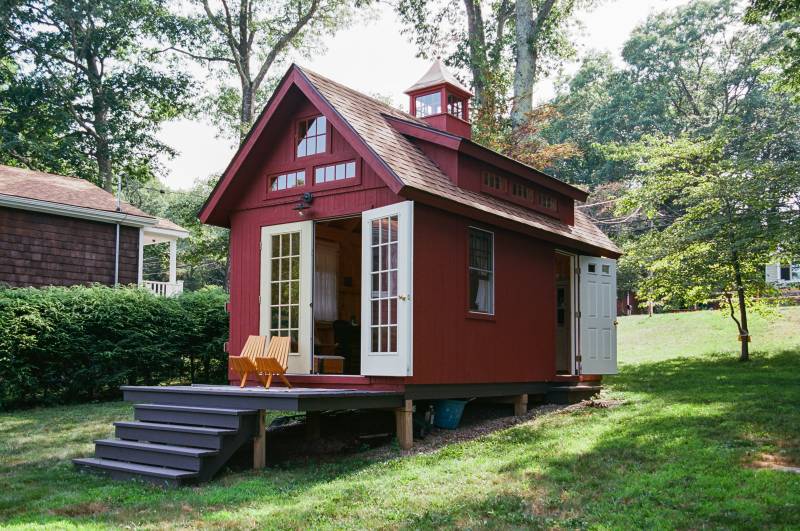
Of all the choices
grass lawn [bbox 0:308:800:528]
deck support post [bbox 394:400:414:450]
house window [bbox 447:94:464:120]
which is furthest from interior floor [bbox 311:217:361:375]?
grass lawn [bbox 0:308:800:528]

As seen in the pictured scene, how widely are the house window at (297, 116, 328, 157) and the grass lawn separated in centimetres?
436

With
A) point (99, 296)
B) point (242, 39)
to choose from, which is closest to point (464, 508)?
point (99, 296)

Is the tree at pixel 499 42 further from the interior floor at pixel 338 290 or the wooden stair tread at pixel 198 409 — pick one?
the wooden stair tread at pixel 198 409

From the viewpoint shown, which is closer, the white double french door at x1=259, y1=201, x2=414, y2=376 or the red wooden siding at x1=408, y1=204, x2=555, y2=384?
the white double french door at x1=259, y1=201, x2=414, y2=376

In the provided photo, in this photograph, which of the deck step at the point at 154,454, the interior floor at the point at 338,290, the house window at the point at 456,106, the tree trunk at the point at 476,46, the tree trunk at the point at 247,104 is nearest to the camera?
the deck step at the point at 154,454

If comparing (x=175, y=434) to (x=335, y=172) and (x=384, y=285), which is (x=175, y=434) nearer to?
(x=384, y=285)

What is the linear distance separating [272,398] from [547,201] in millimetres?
6768

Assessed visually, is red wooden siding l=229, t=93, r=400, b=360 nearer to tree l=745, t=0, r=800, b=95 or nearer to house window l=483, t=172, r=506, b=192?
house window l=483, t=172, r=506, b=192

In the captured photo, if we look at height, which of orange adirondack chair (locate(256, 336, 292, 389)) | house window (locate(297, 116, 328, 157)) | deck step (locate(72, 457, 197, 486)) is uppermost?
house window (locate(297, 116, 328, 157))

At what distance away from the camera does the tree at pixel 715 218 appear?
14062 millimetres

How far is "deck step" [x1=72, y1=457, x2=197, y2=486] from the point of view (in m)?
7.62

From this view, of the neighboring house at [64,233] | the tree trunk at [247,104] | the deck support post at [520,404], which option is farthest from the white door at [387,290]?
the tree trunk at [247,104]

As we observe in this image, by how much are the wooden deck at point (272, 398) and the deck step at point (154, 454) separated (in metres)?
0.66


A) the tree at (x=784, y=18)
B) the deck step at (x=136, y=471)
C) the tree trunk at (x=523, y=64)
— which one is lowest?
the deck step at (x=136, y=471)
